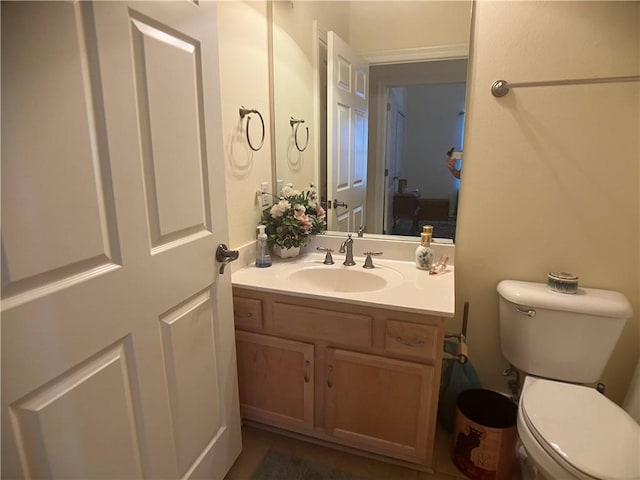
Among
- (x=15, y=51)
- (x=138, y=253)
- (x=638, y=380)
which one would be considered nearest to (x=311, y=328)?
(x=138, y=253)

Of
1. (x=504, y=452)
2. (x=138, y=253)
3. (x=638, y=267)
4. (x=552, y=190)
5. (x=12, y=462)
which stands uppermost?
(x=552, y=190)

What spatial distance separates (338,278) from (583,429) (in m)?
1.03

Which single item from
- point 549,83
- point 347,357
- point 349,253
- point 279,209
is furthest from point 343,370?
point 549,83

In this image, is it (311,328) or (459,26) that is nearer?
(311,328)

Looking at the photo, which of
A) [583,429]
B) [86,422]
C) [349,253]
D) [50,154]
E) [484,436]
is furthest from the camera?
[349,253]

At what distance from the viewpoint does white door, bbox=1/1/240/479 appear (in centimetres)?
67

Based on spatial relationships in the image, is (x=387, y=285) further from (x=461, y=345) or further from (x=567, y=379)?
(x=567, y=379)

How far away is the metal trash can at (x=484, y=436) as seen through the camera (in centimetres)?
141

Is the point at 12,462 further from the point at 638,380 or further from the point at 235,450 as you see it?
the point at 638,380

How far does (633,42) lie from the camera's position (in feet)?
4.53

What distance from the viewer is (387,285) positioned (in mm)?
1520

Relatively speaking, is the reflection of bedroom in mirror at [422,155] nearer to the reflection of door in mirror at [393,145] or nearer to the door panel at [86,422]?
the reflection of door in mirror at [393,145]

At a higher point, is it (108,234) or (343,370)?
(108,234)

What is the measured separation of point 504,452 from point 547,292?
65 centimetres
